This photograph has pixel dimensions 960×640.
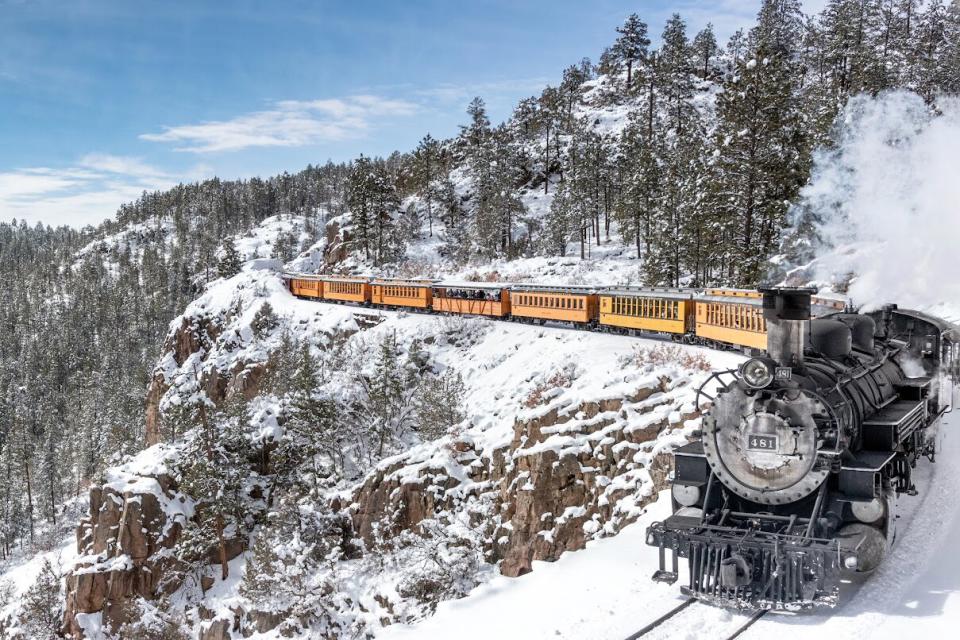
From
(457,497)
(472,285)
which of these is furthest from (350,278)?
(457,497)

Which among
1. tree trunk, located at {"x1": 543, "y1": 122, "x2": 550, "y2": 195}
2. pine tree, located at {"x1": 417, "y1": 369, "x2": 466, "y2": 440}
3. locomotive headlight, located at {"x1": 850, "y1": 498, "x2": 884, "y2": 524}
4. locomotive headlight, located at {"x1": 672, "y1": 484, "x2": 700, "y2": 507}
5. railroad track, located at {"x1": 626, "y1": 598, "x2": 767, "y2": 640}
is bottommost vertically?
pine tree, located at {"x1": 417, "y1": 369, "x2": 466, "y2": 440}

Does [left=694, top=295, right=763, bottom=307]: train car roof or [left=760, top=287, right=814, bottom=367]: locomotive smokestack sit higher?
[left=760, top=287, right=814, bottom=367]: locomotive smokestack

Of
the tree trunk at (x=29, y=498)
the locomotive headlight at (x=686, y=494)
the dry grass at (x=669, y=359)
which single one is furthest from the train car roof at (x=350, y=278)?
the tree trunk at (x=29, y=498)

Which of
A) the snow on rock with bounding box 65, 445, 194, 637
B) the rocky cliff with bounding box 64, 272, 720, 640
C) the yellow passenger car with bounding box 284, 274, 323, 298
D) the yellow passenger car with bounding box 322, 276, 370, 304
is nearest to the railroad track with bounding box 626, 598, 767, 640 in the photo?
the rocky cliff with bounding box 64, 272, 720, 640

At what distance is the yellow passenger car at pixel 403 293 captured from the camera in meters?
38.9

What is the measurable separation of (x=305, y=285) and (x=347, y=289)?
7721mm

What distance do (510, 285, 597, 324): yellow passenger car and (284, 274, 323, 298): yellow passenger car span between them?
21.6m

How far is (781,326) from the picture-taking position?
9.32m

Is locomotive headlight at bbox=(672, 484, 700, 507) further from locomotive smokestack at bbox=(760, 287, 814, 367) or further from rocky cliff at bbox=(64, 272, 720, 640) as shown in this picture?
rocky cliff at bbox=(64, 272, 720, 640)

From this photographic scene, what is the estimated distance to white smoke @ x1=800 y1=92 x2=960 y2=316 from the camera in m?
14.6

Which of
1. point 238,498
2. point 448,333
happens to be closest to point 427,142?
point 448,333

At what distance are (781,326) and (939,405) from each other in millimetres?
7267

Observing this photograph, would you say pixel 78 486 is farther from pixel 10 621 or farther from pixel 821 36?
pixel 821 36

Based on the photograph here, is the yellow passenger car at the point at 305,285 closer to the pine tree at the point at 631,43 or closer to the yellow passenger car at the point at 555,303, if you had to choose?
the yellow passenger car at the point at 555,303
